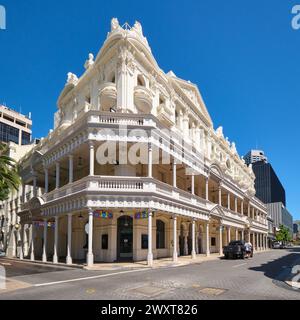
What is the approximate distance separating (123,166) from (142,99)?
245 inches

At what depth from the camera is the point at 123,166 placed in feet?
80.4

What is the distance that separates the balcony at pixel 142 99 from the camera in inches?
1047

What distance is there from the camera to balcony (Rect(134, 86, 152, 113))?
26594 millimetres

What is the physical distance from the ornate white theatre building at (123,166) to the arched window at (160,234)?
0.09m

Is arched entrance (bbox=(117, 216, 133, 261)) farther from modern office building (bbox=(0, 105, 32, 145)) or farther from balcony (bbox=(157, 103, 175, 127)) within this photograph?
modern office building (bbox=(0, 105, 32, 145))

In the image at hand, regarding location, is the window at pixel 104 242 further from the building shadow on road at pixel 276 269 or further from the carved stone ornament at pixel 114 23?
the carved stone ornament at pixel 114 23

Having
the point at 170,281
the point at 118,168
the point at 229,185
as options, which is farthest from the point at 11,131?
the point at 170,281

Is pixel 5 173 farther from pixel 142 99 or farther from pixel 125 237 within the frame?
pixel 142 99

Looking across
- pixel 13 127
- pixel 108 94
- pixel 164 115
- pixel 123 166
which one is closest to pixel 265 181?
pixel 13 127

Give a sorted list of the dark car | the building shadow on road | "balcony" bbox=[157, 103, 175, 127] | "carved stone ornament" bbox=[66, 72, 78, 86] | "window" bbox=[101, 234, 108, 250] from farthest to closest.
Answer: "carved stone ornament" bbox=[66, 72, 78, 86] < the dark car < "balcony" bbox=[157, 103, 175, 127] < "window" bbox=[101, 234, 108, 250] < the building shadow on road

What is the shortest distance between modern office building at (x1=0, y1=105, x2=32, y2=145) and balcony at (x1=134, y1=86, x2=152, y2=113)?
90.5 m

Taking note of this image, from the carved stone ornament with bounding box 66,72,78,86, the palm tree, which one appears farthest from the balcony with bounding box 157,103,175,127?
the palm tree
